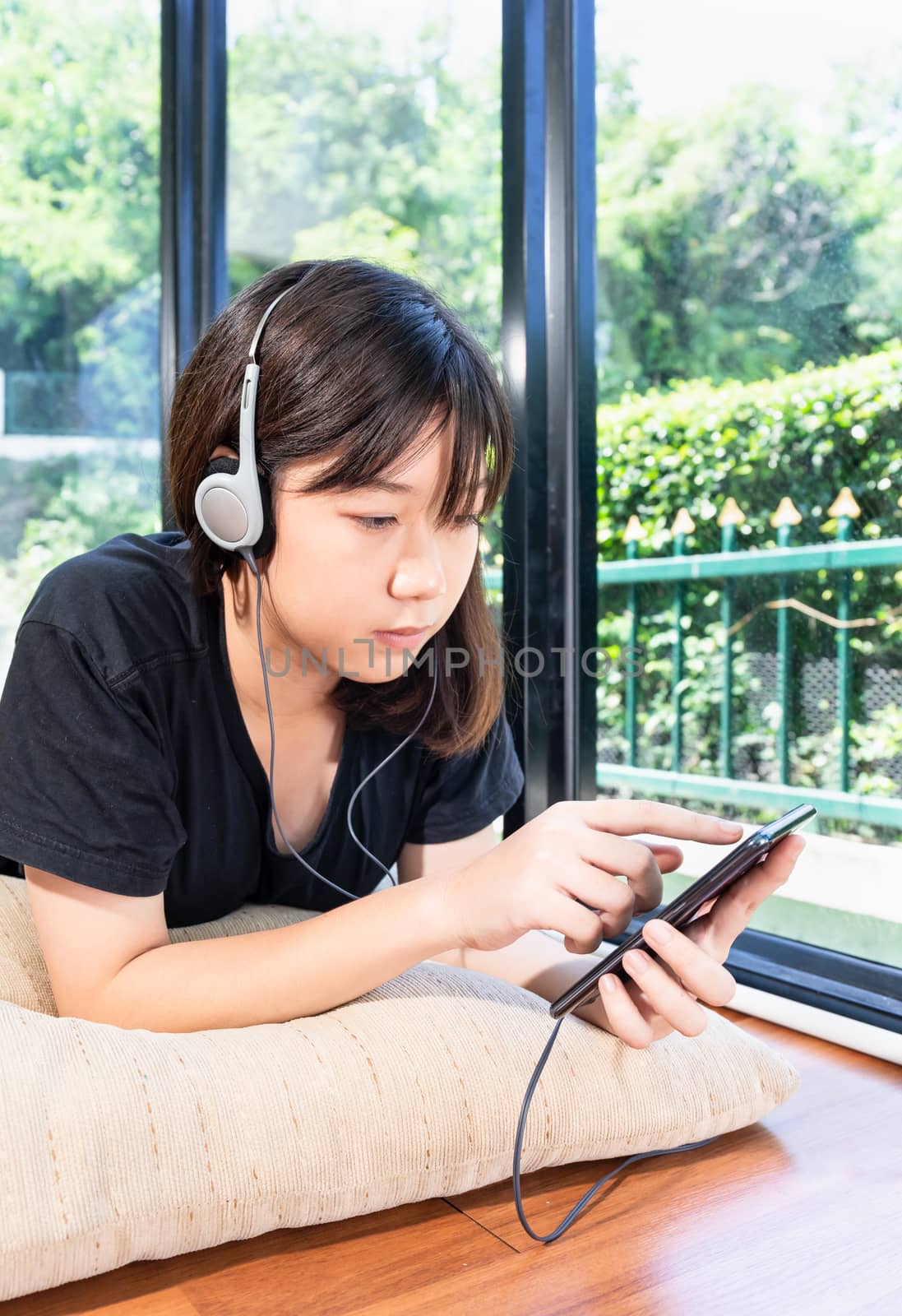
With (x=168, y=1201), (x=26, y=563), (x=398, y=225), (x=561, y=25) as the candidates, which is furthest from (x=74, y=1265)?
(x=398, y=225)

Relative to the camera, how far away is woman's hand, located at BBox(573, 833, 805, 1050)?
76cm

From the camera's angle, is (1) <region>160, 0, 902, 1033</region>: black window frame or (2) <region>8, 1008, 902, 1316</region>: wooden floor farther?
(1) <region>160, 0, 902, 1033</region>: black window frame

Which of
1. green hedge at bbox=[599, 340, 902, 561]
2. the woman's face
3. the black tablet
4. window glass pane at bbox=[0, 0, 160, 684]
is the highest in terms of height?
window glass pane at bbox=[0, 0, 160, 684]

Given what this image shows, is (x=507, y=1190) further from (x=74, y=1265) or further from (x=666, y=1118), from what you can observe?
(x=74, y=1265)

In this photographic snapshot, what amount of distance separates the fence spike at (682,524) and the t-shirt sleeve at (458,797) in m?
0.56

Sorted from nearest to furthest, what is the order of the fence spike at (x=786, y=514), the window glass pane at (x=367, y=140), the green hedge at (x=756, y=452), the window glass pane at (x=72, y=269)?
1. the green hedge at (x=756, y=452)
2. the fence spike at (x=786, y=514)
3. the window glass pane at (x=367, y=140)
4. the window glass pane at (x=72, y=269)

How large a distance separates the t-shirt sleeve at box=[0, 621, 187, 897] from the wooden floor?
293 millimetres

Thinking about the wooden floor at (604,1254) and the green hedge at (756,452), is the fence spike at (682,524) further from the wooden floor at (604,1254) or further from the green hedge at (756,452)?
the wooden floor at (604,1254)

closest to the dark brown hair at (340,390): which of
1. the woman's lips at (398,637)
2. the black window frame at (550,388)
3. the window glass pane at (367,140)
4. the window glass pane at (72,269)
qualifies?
the woman's lips at (398,637)

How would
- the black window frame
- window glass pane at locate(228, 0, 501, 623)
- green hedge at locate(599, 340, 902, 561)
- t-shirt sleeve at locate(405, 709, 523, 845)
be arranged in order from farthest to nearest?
1. window glass pane at locate(228, 0, 501, 623)
2. the black window frame
3. green hedge at locate(599, 340, 902, 561)
4. t-shirt sleeve at locate(405, 709, 523, 845)

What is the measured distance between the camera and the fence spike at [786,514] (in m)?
1.45

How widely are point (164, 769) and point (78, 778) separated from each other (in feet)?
0.26

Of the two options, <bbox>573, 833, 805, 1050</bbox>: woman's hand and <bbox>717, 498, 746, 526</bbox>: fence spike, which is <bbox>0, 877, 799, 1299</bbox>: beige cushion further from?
<bbox>717, 498, 746, 526</bbox>: fence spike

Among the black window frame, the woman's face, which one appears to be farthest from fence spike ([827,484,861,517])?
the woman's face
